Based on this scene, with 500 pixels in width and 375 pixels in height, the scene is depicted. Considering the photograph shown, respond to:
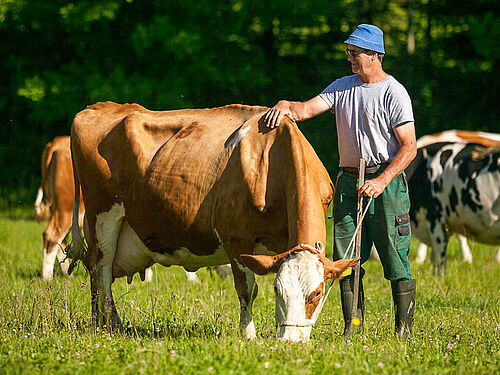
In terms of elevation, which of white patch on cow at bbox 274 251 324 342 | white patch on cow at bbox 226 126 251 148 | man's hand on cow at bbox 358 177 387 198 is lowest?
white patch on cow at bbox 274 251 324 342

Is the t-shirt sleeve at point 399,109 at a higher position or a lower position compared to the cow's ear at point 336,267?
higher

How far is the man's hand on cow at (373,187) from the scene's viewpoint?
212 inches

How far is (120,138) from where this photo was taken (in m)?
6.73

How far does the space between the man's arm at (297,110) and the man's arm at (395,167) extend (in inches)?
28.2

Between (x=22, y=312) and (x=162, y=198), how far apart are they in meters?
1.67

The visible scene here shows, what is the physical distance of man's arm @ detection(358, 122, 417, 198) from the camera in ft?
A: 17.7

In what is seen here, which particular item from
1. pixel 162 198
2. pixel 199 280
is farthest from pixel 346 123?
pixel 199 280

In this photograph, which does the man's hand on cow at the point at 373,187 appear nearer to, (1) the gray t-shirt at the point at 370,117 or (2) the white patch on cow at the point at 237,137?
(1) the gray t-shirt at the point at 370,117

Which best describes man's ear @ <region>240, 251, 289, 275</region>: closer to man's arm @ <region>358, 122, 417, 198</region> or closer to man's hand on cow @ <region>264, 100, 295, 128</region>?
man's arm @ <region>358, 122, 417, 198</region>

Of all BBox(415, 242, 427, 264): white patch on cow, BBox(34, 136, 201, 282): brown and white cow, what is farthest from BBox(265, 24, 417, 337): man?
BBox(415, 242, 427, 264): white patch on cow

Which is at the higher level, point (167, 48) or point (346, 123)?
point (167, 48)

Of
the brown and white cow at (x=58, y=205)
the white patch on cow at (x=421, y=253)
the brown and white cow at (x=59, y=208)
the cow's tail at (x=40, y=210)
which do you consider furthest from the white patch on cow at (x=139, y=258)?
the cow's tail at (x=40, y=210)

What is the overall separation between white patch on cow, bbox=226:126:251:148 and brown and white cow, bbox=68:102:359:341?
0.04ft

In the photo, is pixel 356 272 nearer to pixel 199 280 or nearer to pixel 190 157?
pixel 190 157
